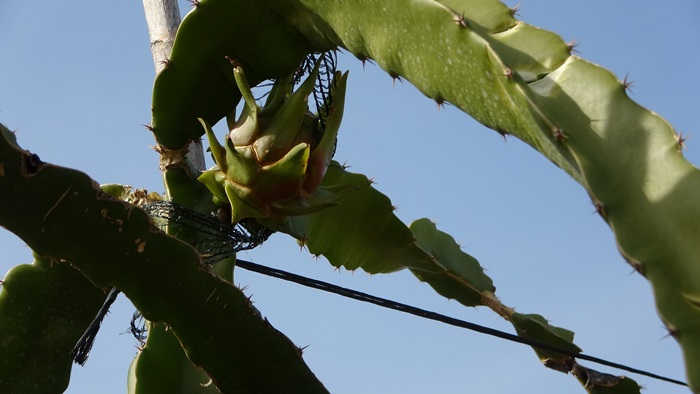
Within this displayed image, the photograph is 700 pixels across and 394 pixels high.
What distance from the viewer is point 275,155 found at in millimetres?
2125

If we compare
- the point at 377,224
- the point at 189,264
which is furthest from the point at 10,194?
the point at 377,224

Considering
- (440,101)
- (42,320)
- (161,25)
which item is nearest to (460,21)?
(440,101)

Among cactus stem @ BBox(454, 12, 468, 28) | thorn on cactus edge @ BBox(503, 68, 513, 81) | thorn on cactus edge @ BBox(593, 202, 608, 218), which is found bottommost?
thorn on cactus edge @ BBox(593, 202, 608, 218)

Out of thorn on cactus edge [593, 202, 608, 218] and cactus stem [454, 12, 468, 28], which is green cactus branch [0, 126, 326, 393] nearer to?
cactus stem [454, 12, 468, 28]

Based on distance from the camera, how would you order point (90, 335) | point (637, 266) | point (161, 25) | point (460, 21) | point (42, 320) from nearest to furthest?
point (637, 266)
point (460, 21)
point (90, 335)
point (42, 320)
point (161, 25)

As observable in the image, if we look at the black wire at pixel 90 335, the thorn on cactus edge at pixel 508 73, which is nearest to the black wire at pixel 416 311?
the black wire at pixel 90 335

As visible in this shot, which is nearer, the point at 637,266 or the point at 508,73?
the point at 637,266

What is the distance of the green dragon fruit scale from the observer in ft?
6.90

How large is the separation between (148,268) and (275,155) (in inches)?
15.6

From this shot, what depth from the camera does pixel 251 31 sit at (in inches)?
90.4

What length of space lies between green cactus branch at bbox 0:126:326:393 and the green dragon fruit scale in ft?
0.70

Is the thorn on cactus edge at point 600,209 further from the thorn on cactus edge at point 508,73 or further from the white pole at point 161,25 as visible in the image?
the white pole at point 161,25

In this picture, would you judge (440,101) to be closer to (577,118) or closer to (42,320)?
(577,118)

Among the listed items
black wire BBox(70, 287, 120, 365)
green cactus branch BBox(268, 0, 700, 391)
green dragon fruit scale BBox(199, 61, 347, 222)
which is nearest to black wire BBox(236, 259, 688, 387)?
green dragon fruit scale BBox(199, 61, 347, 222)
